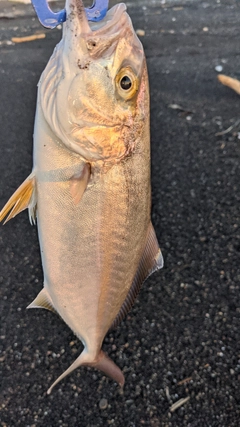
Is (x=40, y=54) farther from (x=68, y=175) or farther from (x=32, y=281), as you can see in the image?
(x=68, y=175)

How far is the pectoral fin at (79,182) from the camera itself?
1.17m

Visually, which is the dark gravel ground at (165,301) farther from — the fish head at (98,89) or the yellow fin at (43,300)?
the fish head at (98,89)

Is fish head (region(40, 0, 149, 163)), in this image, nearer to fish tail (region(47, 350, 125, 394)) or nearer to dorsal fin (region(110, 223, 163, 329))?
dorsal fin (region(110, 223, 163, 329))

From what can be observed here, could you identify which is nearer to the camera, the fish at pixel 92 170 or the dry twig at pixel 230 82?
the fish at pixel 92 170

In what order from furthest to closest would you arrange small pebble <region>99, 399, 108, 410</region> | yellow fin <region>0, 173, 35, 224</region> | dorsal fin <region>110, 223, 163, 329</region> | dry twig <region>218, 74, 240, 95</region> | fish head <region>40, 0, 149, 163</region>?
1. dry twig <region>218, 74, 240, 95</region>
2. small pebble <region>99, 399, 108, 410</region>
3. dorsal fin <region>110, 223, 163, 329</region>
4. yellow fin <region>0, 173, 35, 224</region>
5. fish head <region>40, 0, 149, 163</region>

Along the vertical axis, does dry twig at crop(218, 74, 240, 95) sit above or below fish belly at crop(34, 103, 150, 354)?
below

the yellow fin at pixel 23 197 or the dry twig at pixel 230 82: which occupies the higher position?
the yellow fin at pixel 23 197

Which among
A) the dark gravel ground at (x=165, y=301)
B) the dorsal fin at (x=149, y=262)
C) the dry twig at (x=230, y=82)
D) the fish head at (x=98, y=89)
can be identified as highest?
the fish head at (x=98, y=89)

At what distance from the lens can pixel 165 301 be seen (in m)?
2.19

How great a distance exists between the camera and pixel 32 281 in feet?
7.31

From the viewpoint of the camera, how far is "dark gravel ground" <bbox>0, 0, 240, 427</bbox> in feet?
6.15

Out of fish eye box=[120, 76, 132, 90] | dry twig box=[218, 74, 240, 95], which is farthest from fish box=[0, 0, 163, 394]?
dry twig box=[218, 74, 240, 95]

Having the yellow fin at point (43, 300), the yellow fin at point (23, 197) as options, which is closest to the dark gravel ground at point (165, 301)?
the yellow fin at point (43, 300)

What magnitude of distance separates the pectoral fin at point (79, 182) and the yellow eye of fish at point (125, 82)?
0.21m
